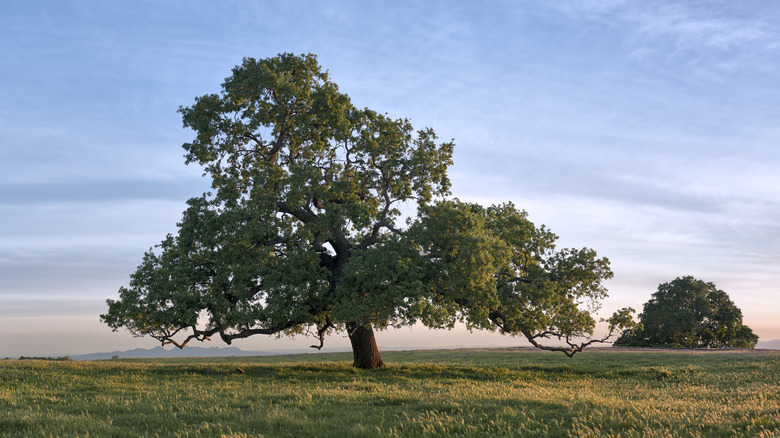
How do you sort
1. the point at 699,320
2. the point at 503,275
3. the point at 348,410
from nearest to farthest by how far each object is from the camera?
1. the point at 348,410
2. the point at 503,275
3. the point at 699,320

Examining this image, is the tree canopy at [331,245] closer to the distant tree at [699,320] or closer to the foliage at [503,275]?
the foliage at [503,275]

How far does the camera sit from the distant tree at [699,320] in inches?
2766

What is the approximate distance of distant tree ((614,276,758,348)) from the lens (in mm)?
70250

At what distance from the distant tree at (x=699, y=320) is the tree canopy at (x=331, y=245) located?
48.2m

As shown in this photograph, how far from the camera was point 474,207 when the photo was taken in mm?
32344

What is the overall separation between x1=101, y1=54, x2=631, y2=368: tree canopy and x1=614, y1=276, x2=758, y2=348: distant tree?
158 ft

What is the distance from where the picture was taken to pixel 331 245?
3195 centimetres

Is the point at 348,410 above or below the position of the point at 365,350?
below

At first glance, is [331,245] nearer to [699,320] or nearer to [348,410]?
[348,410]

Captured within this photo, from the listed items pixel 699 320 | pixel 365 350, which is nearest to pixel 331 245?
pixel 365 350

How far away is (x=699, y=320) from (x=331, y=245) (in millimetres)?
60462

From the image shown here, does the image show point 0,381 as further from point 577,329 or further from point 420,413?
point 577,329

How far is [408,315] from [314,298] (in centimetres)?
528

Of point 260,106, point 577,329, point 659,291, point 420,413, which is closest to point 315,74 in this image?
point 260,106
